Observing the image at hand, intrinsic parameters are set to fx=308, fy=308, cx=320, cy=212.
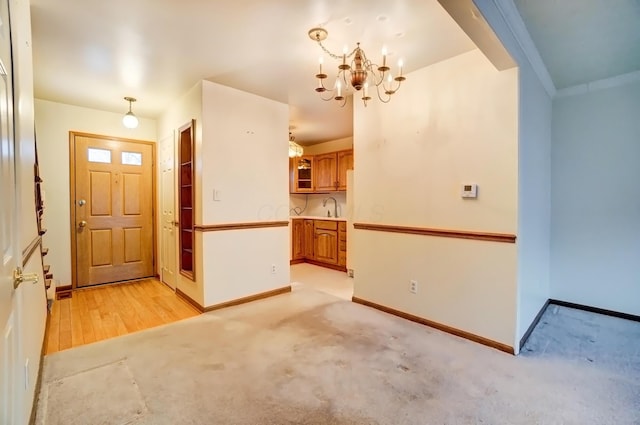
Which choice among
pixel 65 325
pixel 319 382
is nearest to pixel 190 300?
pixel 65 325

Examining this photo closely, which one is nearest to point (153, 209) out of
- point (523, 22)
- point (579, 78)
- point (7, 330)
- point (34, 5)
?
point (34, 5)

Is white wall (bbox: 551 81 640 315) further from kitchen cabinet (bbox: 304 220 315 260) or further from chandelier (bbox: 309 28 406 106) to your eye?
kitchen cabinet (bbox: 304 220 315 260)

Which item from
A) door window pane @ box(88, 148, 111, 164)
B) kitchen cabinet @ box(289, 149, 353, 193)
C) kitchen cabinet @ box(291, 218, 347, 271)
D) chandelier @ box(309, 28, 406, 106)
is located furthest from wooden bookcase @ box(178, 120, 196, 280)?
kitchen cabinet @ box(289, 149, 353, 193)

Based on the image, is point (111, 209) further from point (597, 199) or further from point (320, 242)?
point (597, 199)

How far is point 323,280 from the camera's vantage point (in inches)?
184

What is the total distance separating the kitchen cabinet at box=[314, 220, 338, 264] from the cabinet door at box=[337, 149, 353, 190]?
73 cm

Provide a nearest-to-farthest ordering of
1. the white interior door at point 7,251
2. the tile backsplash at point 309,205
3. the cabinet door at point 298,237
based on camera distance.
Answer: the white interior door at point 7,251, the cabinet door at point 298,237, the tile backsplash at point 309,205

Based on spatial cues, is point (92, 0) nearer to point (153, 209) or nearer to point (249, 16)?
point (249, 16)

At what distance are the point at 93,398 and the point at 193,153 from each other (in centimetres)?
238

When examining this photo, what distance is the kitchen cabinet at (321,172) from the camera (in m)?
5.53

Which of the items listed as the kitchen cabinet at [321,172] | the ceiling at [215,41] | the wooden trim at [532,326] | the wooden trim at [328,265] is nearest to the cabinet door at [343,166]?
the kitchen cabinet at [321,172]

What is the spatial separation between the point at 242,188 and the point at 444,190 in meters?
2.17

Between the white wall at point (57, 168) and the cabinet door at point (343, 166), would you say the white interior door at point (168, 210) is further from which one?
the cabinet door at point (343, 166)

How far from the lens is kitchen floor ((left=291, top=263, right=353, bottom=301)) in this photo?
4100mm
